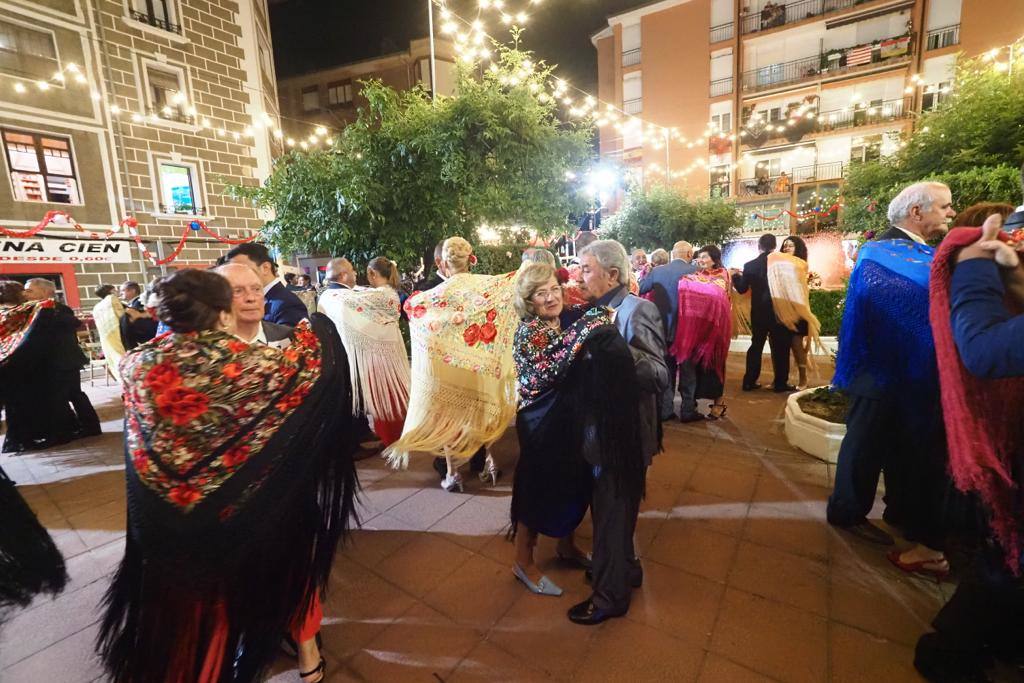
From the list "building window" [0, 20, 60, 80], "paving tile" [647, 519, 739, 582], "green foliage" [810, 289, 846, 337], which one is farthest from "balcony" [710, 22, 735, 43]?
"paving tile" [647, 519, 739, 582]

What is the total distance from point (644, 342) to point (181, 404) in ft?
5.88

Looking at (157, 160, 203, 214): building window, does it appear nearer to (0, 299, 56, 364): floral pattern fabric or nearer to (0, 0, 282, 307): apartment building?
(0, 0, 282, 307): apartment building

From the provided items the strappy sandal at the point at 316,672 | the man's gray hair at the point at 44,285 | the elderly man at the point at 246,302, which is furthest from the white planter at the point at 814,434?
the man's gray hair at the point at 44,285

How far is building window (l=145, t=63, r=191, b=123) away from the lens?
1135 cm

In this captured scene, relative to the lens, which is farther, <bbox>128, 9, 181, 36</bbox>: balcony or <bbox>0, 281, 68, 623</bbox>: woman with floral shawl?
<bbox>128, 9, 181, 36</bbox>: balcony

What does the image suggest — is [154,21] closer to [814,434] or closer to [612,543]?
[612,543]

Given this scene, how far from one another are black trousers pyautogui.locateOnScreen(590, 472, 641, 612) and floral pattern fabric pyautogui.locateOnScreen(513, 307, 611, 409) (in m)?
0.50

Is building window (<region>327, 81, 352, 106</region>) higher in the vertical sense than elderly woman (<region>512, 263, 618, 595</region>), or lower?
higher

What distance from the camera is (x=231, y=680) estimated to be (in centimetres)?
161

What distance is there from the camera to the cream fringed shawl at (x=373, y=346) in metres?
4.13

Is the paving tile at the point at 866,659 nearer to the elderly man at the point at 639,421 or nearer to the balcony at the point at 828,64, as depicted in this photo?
the elderly man at the point at 639,421

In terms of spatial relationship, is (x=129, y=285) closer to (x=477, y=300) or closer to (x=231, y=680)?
(x=477, y=300)

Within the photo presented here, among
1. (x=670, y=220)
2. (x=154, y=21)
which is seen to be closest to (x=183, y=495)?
(x=670, y=220)

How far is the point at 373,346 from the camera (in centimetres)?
418
